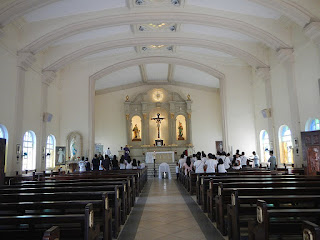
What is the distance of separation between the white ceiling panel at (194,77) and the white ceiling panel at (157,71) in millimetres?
774

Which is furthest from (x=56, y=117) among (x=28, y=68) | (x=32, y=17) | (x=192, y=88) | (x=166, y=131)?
(x=192, y=88)

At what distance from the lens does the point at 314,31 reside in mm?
8852

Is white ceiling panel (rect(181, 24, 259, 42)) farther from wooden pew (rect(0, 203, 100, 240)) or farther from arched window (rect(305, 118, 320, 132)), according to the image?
wooden pew (rect(0, 203, 100, 240))

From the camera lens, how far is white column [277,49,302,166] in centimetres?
1050

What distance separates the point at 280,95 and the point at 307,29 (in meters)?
3.69

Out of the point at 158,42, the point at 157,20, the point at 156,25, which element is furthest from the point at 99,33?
Answer: the point at 157,20

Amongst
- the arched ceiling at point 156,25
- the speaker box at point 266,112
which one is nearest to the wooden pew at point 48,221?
the arched ceiling at point 156,25

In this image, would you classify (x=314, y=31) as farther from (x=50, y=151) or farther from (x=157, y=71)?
(x=50, y=151)

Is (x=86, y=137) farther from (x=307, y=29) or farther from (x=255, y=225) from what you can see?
(x=255, y=225)

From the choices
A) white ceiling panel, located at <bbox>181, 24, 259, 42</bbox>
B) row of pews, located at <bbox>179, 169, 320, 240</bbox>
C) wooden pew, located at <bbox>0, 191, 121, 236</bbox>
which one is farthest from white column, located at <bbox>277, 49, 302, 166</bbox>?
wooden pew, located at <bbox>0, 191, 121, 236</bbox>

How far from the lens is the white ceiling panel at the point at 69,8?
32.7 ft

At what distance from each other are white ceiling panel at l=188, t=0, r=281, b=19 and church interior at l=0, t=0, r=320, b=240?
40mm

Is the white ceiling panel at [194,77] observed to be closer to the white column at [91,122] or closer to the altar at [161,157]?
the altar at [161,157]

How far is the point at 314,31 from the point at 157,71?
11736 mm
